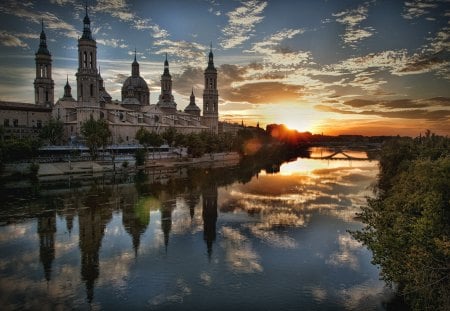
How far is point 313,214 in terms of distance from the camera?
4147 centimetres

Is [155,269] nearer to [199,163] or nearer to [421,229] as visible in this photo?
[421,229]

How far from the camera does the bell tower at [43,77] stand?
344ft

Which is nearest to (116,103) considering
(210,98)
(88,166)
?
(210,98)

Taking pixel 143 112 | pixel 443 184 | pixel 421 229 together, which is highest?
pixel 143 112

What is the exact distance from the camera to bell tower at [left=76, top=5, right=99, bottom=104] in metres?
88.3

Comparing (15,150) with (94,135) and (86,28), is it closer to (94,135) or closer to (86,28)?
(94,135)

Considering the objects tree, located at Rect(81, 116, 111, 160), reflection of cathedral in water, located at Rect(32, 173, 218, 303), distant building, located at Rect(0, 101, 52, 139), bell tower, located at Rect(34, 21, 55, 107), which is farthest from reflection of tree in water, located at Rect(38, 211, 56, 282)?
bell tower, located at Rect(34, 21, 55, 107)

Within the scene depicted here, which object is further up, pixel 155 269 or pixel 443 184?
pixel 443 184

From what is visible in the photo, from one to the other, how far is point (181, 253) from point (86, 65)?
74.0 m

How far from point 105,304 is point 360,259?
1782 cm

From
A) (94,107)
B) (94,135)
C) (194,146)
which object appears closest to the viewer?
(94,135)

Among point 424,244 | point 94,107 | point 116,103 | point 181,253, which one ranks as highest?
point 116,103

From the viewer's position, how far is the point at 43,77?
107 metres

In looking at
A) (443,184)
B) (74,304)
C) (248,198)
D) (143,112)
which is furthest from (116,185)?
(143,112)
